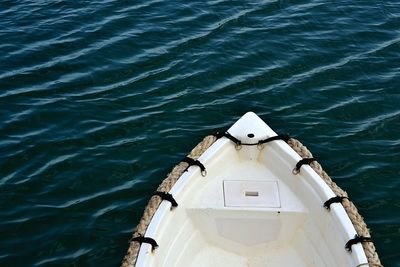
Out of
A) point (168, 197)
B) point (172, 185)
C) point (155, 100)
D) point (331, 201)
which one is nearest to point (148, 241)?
point (168, 197)

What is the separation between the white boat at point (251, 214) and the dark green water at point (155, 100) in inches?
50.6

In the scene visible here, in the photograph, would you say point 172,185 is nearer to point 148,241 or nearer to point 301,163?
point 148,241

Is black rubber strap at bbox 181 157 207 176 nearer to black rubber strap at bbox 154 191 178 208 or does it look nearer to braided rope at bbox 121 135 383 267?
braided rope at bbox 121 135 383 267

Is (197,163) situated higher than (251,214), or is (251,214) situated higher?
(197,163)

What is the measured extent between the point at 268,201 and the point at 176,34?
6.99 m

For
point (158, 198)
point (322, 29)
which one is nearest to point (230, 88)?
point (322, 29)

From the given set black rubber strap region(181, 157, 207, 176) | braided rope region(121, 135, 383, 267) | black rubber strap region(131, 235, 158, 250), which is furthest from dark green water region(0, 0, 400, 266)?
black rubber strap region(131, 235, 158, 250)

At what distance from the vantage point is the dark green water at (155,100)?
9.41 metres

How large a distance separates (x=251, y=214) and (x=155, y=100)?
447cm

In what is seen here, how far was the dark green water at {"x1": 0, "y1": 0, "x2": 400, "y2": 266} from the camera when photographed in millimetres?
9414

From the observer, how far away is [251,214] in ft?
27.9

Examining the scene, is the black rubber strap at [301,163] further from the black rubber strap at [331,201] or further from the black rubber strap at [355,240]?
the black rubber strap at [355,240]

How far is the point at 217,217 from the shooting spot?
8594 mm

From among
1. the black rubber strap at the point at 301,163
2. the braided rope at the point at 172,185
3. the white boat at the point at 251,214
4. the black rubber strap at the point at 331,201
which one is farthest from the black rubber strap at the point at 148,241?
the black rubber strap at the point at 301,163
